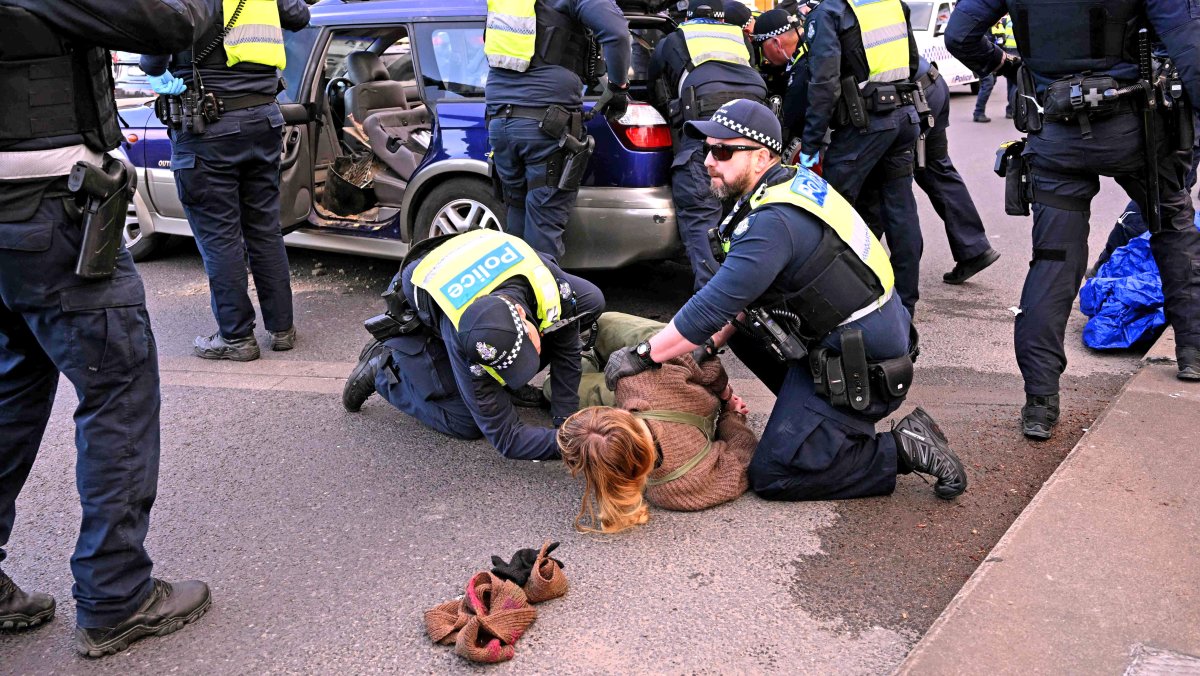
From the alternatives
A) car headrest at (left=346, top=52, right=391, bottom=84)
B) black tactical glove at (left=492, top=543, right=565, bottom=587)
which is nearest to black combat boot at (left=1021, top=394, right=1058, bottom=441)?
black tactical glove at (left=492, top=543, right=565, bottom=587)

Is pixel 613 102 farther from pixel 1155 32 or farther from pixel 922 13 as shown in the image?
pixel 922 13

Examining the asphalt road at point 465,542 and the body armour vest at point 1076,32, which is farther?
the body armour vest at point 1076,32

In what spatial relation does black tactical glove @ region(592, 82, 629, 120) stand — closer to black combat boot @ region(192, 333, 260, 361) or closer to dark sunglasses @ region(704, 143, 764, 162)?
dark sunglasses @ region(704, 143, 764, 162)

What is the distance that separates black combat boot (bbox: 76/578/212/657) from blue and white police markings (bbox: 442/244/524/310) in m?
1.28

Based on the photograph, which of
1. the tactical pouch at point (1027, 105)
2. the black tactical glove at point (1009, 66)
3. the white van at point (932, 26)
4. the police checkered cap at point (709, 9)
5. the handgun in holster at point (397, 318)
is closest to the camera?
the handgun in holster at point (397, 318)

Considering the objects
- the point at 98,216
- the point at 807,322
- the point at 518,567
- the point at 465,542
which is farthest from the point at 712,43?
the point at 98,216

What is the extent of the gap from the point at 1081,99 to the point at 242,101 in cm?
368

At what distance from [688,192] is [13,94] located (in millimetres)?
3282

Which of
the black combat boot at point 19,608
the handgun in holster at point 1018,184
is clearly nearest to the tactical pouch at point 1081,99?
the handgun in holster at point 1018,184

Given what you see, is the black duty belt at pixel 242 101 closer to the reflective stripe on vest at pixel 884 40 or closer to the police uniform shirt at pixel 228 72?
the police uniform shirt at pixel 228 72

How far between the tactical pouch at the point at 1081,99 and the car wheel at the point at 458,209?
2.85m

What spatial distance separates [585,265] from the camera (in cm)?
567

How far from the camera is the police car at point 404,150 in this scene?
546 centimetres

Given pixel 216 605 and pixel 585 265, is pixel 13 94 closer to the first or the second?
pixel 216 605
